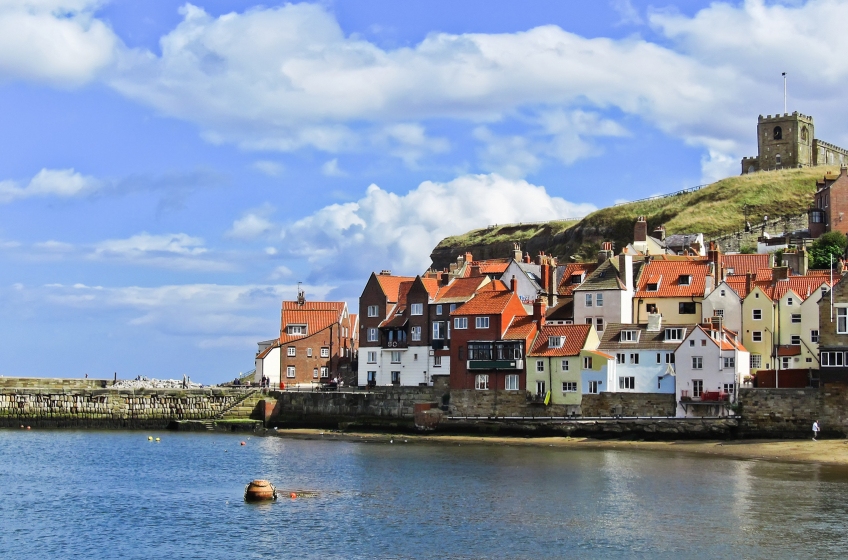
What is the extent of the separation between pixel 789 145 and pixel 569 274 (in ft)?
258

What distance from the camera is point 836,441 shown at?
7712 cm

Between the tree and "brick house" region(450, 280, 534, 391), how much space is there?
33.9 metres

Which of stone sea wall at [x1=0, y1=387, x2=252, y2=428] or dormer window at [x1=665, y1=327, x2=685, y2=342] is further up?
dormer window at [x1=665, y1=327, x2=685, y2=342]

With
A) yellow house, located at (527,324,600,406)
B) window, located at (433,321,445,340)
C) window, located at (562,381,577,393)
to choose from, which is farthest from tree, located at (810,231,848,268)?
window, located at (433,321,445,340)

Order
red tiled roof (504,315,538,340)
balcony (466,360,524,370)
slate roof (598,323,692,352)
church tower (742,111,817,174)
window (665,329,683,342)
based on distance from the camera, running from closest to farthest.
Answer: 1. slate roof (598,323,692,352)
2. window (665,329,683,342)
3. balcony (466,360,524,370)
4. red tiled roof (504,315,538,340)
5. church tower (742,111,817,174)

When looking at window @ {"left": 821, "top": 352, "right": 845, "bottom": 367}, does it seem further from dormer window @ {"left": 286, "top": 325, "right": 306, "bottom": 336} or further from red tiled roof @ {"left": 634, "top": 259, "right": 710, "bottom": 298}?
dormer window @ {"left": 286, "top": 325, "right": 306, "bottom": 336}

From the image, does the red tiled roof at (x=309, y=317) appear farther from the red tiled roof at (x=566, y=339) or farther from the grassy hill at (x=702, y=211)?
the grassy hill at (x=702, y=211)

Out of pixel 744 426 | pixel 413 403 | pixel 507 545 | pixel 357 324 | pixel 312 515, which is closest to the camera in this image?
pixel 507 545

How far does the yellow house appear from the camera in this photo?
89750mm

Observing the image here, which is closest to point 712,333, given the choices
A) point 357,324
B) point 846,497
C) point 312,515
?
point 846,497

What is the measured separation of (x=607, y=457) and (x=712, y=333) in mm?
14729

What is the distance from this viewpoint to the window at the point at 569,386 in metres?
89.7

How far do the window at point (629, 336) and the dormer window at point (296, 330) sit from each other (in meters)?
39.3

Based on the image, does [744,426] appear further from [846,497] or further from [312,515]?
[312,515]
